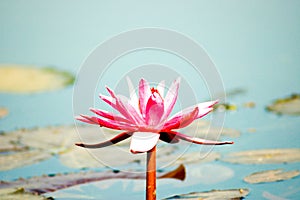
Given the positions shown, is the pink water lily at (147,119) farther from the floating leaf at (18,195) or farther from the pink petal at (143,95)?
the floating leaf at (18,195)

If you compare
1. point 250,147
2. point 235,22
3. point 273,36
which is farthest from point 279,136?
point 235,22

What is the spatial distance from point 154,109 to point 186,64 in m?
1.72

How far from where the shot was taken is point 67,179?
1.53m

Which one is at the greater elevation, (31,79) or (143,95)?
(31,79)

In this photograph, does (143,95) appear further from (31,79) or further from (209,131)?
(31,79)

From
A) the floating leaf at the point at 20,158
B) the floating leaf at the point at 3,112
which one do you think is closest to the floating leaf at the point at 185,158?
the floating leaf at the point at 20,158

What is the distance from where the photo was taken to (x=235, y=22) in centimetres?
313

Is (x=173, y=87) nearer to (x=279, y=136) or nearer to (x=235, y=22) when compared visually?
(x=279, y=136)

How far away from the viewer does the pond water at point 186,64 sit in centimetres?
151

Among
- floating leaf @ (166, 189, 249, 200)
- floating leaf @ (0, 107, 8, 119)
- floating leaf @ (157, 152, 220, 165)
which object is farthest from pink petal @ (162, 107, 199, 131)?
floating leaf @ (0, 107, 8, 119)

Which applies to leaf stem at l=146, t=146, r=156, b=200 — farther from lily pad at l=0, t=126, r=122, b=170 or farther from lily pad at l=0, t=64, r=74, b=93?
lily pad at l=0, t=64, r=74, b=93

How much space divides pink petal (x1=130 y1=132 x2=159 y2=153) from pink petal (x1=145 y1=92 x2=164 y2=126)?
0.03m

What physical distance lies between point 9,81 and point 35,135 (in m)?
0.88

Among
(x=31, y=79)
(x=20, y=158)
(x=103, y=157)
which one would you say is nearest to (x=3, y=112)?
(x=31, y=79)
